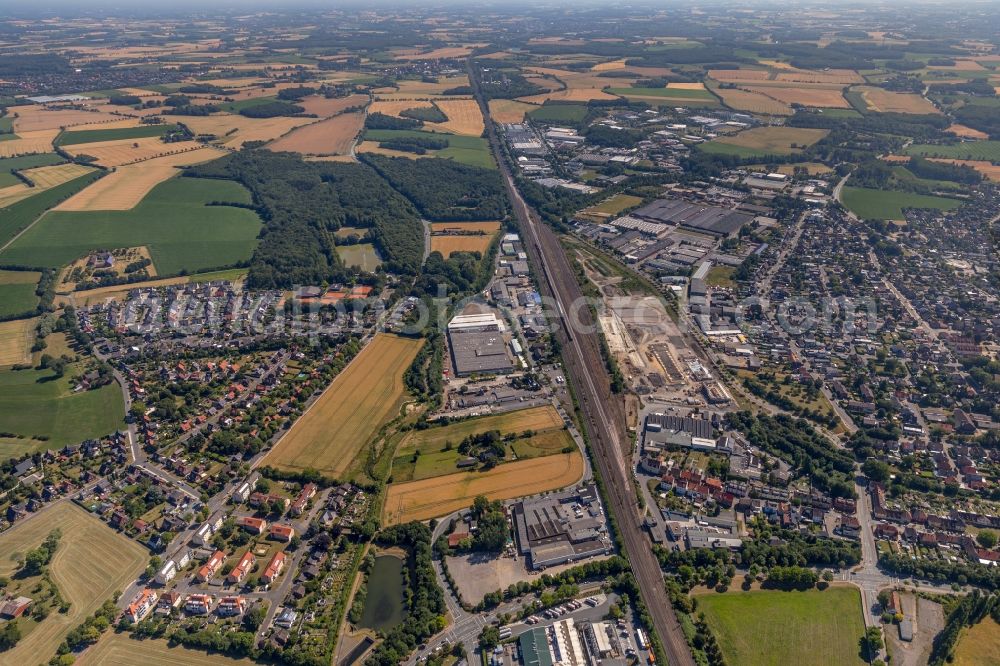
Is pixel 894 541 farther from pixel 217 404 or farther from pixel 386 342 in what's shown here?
pixel 217 404

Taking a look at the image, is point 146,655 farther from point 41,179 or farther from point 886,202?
point 886,202

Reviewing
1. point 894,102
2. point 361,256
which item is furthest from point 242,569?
point 894,102

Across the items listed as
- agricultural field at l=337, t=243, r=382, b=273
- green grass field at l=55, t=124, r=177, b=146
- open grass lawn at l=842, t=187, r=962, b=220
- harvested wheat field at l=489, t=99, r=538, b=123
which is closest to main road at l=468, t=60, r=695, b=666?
agricultural field at l=337, t=243, r=382, b=273

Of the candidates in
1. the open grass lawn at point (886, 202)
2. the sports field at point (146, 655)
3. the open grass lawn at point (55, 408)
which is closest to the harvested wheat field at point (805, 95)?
the open grass lawn at point (886, 202)

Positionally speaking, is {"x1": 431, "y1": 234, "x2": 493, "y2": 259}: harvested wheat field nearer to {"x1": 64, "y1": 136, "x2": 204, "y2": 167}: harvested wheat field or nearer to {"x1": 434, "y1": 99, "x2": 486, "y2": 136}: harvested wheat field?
{"x1": 434, "y1": 99, "x2": 486, "y2": 136}: harvested wheat field

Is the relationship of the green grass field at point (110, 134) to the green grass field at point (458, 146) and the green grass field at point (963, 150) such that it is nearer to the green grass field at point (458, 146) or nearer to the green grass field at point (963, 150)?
the green grass field at point (458, 146)

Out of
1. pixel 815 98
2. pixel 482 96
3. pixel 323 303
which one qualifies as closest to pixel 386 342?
pixel 323 303
